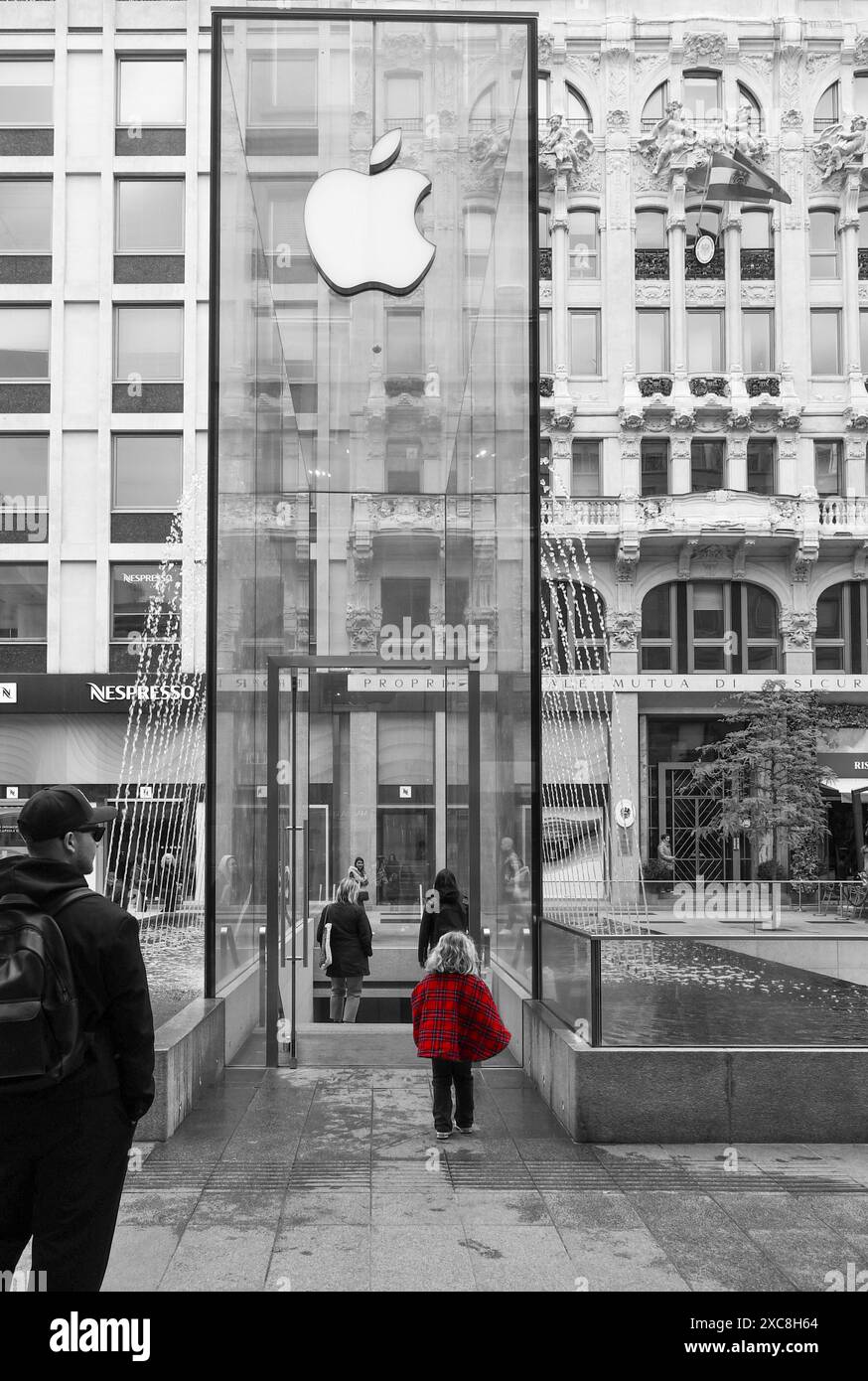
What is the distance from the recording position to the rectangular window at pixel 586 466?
36656 mm

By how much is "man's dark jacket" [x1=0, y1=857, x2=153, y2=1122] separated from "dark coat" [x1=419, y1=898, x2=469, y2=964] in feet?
19.7

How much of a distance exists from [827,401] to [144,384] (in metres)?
19.0

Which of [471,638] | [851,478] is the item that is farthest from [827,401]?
[471,638]

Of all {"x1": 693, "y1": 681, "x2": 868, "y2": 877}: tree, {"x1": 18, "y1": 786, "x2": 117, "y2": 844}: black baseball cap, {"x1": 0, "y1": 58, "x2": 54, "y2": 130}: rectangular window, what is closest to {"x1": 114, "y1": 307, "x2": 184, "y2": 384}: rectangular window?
{"x1": 0, "y1": 58, "x2": 54, "y2": 130}: rectangular window

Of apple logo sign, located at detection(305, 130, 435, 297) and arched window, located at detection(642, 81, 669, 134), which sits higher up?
arched window, located at detection(642, 81, 669, 134)

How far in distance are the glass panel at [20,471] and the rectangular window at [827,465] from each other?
21.4 m

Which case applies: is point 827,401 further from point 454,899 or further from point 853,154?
point 454,899

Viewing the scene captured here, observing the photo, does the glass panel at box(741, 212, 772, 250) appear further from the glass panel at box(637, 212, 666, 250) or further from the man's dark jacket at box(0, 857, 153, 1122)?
the man's dark jacket at box(0, 857, 153, 1122)

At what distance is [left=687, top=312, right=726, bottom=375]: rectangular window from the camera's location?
121ft

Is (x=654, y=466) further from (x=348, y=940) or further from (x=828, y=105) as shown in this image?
(x=348, y=940)

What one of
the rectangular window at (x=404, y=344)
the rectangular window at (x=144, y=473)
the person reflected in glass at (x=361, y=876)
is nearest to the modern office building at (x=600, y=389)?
the rectangular window at (x=144, y=473)

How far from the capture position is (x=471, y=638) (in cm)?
1247

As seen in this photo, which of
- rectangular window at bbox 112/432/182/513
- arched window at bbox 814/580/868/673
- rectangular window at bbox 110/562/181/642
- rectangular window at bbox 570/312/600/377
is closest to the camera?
rectangular window at bbox 110/562/181/642

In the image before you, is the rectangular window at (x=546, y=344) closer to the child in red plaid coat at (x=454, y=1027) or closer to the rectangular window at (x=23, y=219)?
the rectangular window at (x=23, y=219)
